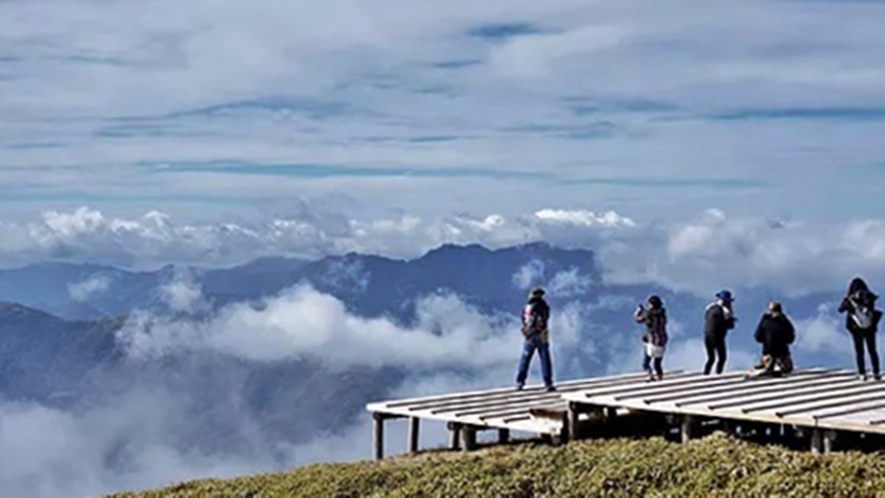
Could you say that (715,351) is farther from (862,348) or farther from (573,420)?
(573,420)

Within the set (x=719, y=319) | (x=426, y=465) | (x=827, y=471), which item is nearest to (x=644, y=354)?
(x=719, y=319)

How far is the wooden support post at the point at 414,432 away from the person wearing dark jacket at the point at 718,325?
24.9 ft

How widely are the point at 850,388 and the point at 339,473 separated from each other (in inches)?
472

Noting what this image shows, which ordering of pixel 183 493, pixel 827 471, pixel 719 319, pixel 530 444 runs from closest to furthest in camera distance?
pixel 827 471 → pixel 183 493 → pixel 530 444 → pixel 719 319

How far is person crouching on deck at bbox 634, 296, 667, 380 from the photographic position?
32.4m

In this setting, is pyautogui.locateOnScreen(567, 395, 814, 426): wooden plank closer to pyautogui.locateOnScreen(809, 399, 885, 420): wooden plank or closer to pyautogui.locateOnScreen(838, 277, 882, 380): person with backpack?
pyautogui.locateOnScreen(809, 399, 885, 420): wooden plank

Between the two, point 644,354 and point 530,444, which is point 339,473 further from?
point 644,354

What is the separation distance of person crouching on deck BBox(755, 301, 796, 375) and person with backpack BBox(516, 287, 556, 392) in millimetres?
5147

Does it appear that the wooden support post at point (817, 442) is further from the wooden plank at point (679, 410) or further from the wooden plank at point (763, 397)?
the wooden plank at point (763, 397)

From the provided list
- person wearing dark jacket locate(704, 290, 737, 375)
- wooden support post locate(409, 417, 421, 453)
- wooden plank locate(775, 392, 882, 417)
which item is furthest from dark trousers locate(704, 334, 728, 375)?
wooden support post locate(409, 417, 421, 453)

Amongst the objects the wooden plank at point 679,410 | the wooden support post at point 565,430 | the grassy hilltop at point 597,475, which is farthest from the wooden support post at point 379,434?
the wooden plank at point 679,410

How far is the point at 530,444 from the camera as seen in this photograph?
30.5m

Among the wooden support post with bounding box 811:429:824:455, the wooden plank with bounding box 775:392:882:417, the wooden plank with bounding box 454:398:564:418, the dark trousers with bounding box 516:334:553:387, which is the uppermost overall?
the dark trousers with bounding box 516:334:553:387

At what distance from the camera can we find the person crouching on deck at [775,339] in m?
32.4
